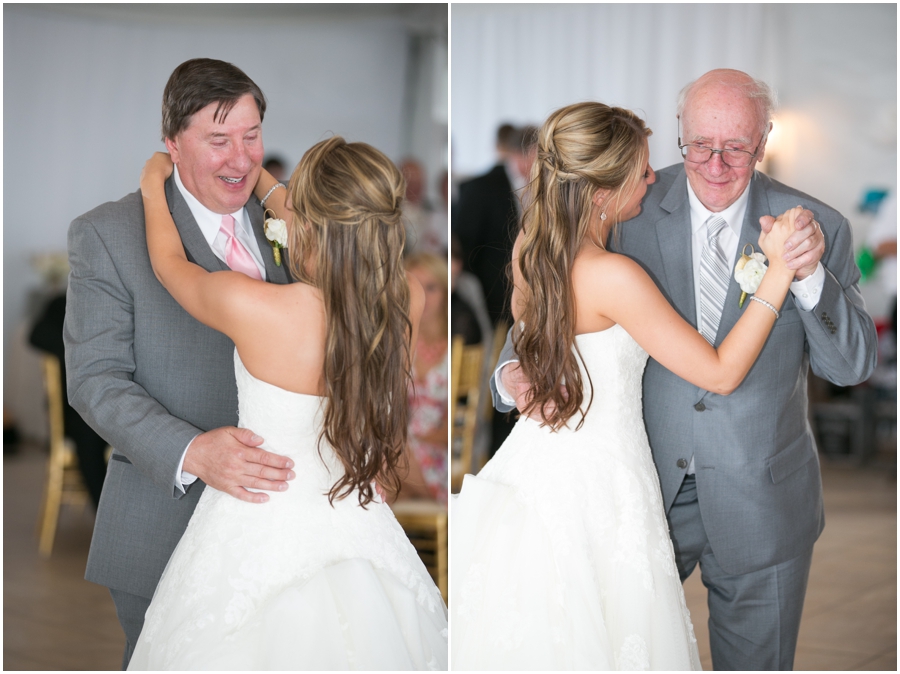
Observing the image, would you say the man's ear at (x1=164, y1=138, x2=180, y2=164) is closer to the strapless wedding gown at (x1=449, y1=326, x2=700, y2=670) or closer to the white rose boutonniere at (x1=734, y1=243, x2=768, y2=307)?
the strapless wedding gown at (x1=449, y1=326, x2=700, y2=670)

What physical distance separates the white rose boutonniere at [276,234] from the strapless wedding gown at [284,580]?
26cm

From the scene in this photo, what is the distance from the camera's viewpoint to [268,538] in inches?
71.8

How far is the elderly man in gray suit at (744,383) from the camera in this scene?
200 cm

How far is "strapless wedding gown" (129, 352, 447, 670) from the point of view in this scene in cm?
178

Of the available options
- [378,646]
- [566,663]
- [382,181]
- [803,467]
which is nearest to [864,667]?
[803,467]

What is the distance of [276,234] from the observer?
6.15 feet

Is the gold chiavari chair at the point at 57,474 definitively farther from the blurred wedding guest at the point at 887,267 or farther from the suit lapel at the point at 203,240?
the blurred wedding guest at the point at 887,267

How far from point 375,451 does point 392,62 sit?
2273 millimetres

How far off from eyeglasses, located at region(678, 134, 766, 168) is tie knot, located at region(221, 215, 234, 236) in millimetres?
1013

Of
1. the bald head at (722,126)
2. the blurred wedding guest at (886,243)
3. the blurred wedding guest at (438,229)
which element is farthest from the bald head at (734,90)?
the blurred wedding guest at (886,243)

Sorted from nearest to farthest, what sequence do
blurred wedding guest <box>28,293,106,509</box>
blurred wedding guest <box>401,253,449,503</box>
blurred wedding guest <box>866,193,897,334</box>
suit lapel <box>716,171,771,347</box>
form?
suit lapel <box>716,171,771,347</box> → blurred wedding guest <box>401,253,449,503</box> → blurred wedding guest <box>28,293,106,509</box> → blurred wedding guest <box>866,193,897,334</box>

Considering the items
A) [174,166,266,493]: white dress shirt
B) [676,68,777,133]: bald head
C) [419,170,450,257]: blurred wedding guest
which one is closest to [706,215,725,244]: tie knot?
[676,68,777,133]: bald head

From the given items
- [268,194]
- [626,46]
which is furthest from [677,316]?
[268,194]

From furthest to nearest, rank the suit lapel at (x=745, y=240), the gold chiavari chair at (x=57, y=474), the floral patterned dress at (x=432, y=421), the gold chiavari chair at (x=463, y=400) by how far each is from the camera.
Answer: the gold chiavari chair at (x=57, y=474) → the floral patterned dress at (x=432, y=421) → the gold chiavari chair at (x=463, y=400) → the suit lapel at (x=745, y=240)
